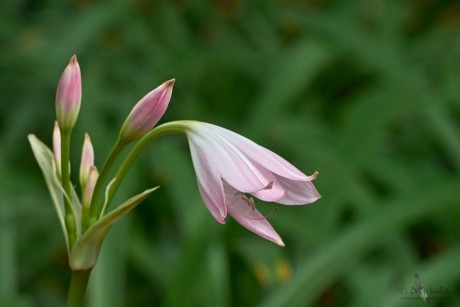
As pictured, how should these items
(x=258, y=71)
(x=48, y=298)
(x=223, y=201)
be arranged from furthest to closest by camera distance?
1. (x=258, y=71)
2. (x=48, y=298)
3. (x=223, y=201)

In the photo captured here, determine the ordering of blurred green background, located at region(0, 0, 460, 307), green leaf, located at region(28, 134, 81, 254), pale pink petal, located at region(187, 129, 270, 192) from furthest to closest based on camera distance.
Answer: blurred green background, located at region(0, 0, 460, 307) → green leaf, located at region(28, 134, 81, 254) → pale pink petal, located at region(187, 129, 270, 192)

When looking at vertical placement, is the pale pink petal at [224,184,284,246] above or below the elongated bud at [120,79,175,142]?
below

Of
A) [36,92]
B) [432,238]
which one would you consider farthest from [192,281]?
[36,92]

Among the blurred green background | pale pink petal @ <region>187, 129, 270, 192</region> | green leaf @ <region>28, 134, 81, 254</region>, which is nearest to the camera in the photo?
pale pink petal @ <region>187, 129, 270, 192</region>

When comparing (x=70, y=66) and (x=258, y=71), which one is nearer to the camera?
(x=70, y=66)

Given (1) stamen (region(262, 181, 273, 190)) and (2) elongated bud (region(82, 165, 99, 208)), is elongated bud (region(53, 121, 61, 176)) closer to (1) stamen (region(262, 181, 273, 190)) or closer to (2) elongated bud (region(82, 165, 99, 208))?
(2) elongated bud (region(82, 165, 99, 208))

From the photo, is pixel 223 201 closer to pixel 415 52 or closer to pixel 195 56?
pixel 195 56

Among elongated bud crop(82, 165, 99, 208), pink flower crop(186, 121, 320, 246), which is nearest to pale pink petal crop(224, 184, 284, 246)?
pink flower crop(186, 121, 320, 246)
